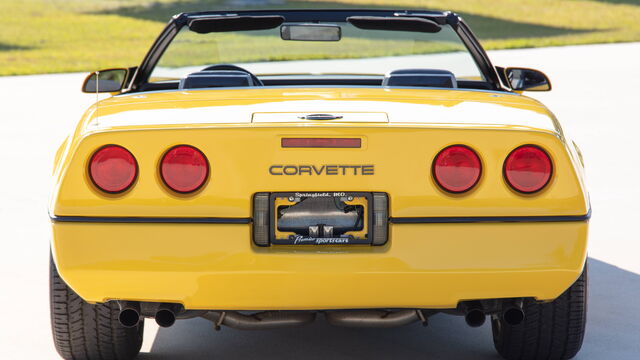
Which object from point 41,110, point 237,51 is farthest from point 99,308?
point 237,51

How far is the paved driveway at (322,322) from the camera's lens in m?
4.44

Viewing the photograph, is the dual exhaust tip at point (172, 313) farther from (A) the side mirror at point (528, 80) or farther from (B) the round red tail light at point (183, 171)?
(A) the side mirror at point (528, 80)

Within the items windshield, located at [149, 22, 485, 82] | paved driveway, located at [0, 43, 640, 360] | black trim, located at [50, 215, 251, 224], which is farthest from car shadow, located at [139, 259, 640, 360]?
windshield, located at [149, 22, 485, 82]

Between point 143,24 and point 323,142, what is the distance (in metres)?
38.4

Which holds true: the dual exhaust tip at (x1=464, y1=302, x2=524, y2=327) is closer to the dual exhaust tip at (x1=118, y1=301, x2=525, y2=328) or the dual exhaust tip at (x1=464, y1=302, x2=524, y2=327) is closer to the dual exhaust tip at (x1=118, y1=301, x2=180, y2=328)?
the dual exhaust tip at (x1=118, y1=301, x2=525, y2=328)

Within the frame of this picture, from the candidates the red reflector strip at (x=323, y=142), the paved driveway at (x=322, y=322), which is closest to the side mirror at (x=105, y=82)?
the paved driveway at (x=322, y=322)

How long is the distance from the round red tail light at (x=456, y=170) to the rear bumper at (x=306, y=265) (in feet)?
0.44

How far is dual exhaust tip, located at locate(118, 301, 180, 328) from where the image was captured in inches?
143

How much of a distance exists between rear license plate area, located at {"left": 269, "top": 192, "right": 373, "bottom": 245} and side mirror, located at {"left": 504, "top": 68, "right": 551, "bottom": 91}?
1796 millimetres

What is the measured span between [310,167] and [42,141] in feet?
28.2

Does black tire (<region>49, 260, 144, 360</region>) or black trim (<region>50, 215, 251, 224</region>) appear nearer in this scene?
black trim (<region>50, 215, 251, 224</region>)

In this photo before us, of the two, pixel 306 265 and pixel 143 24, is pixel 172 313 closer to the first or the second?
pixel 306 265

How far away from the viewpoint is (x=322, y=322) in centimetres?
484

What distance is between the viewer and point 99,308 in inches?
158
